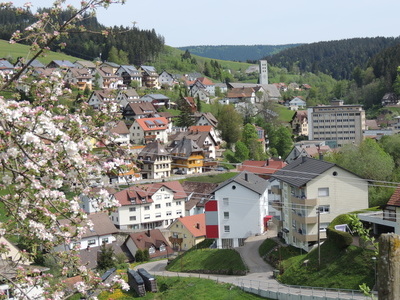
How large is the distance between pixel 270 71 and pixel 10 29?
243 ft

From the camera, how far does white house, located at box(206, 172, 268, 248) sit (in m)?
29.9

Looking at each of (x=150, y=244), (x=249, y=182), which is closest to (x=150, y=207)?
(x=150, y=244)

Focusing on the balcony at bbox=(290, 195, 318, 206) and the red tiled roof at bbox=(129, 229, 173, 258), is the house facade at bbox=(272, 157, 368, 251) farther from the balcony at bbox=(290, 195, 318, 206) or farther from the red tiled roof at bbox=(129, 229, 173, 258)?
the red tiled roof at bbox=(129, 229, 173, 258)

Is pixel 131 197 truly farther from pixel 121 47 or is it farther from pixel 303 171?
pixel 121 47

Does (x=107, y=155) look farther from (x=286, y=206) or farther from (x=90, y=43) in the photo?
(x=90, y=43)

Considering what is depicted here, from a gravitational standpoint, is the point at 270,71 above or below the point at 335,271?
above

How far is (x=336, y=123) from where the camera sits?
78.1 metres

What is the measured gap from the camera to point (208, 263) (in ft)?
86.8

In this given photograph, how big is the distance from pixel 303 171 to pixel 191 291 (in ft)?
25.4

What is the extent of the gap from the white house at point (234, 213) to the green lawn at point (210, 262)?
2.02 meters

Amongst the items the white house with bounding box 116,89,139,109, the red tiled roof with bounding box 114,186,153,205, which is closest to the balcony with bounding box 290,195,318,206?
the red tiled roof with bounding box 114,186,153,205

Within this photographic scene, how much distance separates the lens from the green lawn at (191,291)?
21.1 meters

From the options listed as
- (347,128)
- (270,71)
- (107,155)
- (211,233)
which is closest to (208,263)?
(211,233)

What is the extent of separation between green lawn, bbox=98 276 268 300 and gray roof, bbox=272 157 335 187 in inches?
226
